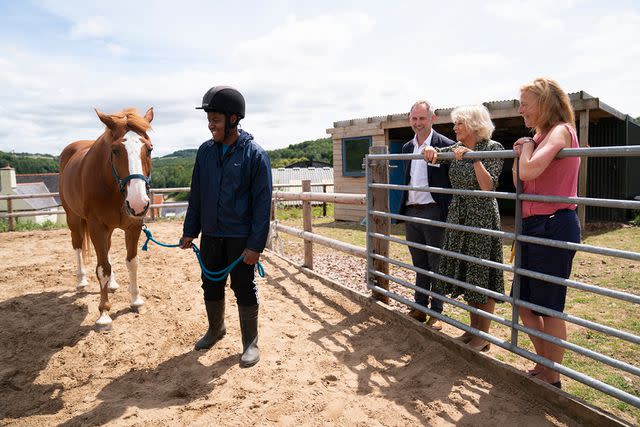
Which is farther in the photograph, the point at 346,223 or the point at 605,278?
the point at 346,223

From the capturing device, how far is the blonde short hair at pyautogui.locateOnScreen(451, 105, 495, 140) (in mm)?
3033

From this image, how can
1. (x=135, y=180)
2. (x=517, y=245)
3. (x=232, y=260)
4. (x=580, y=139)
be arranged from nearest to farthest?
1. (x=517, y=245)
2. (x=232, y=260)
3. (x=135, y=180)
4. (x=580, y=139)

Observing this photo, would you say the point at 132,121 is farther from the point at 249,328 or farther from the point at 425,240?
the point at 425,240

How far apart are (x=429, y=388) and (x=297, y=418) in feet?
2.82

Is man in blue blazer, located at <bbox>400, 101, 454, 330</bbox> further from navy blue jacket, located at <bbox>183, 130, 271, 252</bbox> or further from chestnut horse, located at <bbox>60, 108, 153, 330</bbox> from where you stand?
chestnut horse, located at <bbox>60, 108, 153, 330</bbox>

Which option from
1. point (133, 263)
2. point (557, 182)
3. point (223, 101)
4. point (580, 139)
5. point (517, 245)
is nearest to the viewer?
point (557, 182)

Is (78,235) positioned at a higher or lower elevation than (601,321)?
higher

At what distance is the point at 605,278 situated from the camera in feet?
18.4

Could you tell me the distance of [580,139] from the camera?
9211 mm

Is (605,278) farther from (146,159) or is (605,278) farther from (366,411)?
(146,159)

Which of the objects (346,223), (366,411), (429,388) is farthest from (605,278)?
(346,223)

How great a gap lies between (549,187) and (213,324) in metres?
2.58

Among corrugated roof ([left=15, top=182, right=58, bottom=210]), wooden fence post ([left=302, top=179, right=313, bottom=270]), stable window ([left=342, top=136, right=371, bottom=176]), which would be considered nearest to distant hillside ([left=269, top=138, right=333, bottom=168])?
corrugated roof ([left=15, top=182, right=58, bottom=210])

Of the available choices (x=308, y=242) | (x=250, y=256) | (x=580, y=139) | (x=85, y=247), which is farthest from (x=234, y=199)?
(x=580, y=139)
